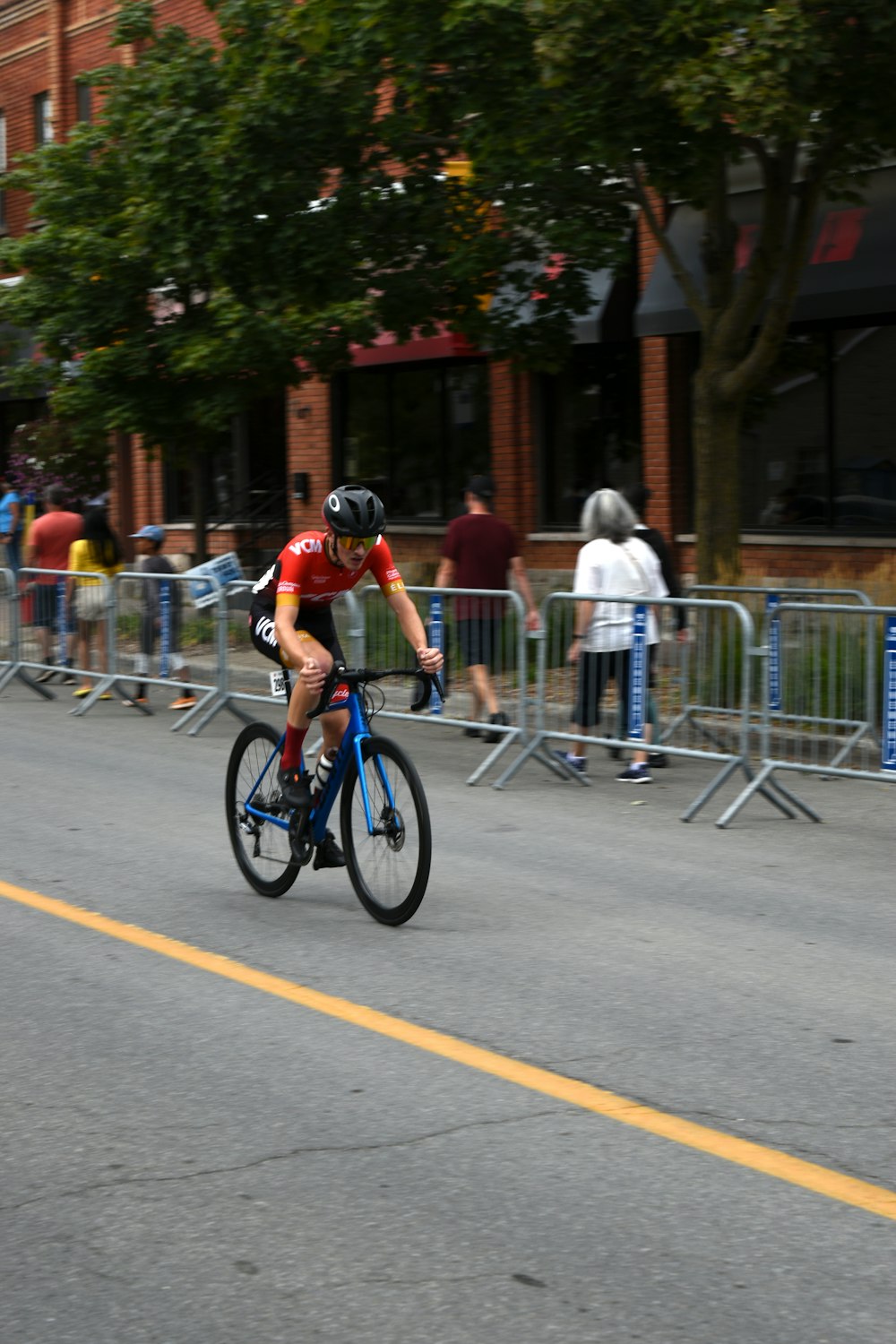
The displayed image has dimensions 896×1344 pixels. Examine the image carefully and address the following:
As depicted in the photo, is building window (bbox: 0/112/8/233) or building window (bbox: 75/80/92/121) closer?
building window (bbox: 75/80/92/121)

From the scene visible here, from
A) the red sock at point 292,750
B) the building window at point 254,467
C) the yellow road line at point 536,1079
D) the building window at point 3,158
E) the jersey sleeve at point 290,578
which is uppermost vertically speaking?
the building window at point 3,158

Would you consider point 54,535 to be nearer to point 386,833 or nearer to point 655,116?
point 655,116

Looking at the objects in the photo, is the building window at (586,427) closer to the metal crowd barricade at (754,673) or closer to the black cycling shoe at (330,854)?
the metal crowd barricade at (754,673)

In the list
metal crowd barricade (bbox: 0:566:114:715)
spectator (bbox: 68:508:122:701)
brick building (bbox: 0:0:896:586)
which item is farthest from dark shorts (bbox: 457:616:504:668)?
spectator (bbox: 68:508:122:701)

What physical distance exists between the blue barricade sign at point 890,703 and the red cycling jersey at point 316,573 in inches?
117

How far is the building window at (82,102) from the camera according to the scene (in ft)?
97.2

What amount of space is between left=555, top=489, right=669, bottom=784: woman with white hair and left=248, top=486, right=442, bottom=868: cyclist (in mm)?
3645

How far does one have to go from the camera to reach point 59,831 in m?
9.71

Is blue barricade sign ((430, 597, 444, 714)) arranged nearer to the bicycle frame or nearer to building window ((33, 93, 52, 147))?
the bicycle frame

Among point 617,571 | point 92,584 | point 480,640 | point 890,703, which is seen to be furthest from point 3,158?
point 890,703

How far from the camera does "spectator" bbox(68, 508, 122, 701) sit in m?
15.5

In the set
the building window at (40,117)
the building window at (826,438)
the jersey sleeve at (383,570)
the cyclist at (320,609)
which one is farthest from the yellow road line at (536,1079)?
the building window at (40,117)

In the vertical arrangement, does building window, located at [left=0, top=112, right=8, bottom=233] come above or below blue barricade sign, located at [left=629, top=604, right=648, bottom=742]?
above

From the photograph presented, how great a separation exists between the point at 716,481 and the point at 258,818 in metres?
7.90
